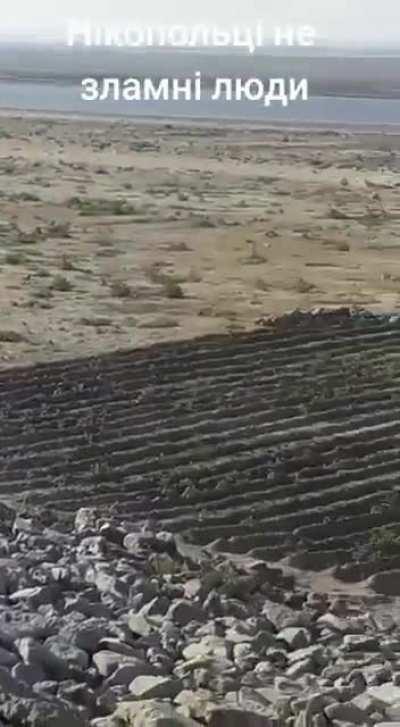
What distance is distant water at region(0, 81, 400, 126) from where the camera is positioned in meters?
58.6

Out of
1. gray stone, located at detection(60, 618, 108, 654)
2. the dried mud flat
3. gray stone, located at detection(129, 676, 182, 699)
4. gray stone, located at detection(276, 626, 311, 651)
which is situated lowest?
gray stone, located at detection(276, 626, 311, 651)

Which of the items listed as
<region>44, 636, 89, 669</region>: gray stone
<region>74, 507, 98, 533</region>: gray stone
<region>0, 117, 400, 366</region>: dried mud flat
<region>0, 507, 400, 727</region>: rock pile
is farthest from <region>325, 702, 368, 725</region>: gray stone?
<region>0, 117, 400, 366</region>: dried mud flat

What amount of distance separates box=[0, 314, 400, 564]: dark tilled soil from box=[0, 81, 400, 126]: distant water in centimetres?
4345

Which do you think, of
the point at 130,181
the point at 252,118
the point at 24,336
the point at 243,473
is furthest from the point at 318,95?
the point at 243,473

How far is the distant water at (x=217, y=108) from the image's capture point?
5859 cm

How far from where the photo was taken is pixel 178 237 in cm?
2262

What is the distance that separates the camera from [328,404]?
10688 millimetres

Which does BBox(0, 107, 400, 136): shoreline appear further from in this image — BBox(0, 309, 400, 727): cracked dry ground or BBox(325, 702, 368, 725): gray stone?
BBox(325, 702, 368, 725): gray stone

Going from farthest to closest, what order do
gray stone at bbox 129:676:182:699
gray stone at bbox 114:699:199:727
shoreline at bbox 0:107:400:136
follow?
shoreline at bbox 0:107:400:136 → gray stone at bbox 129:676:182:699 → gray stone at bbox 114:699:199:727

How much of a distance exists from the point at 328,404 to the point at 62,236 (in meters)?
12.1

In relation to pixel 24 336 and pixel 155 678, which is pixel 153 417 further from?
pixel 155 678

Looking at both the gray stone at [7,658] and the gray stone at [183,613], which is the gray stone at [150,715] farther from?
the gray stone at [183,613]

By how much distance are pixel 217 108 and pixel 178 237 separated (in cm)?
4394

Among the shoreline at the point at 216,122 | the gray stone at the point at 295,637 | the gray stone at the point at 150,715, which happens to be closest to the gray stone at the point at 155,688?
the gray stone at the point at 150,715
